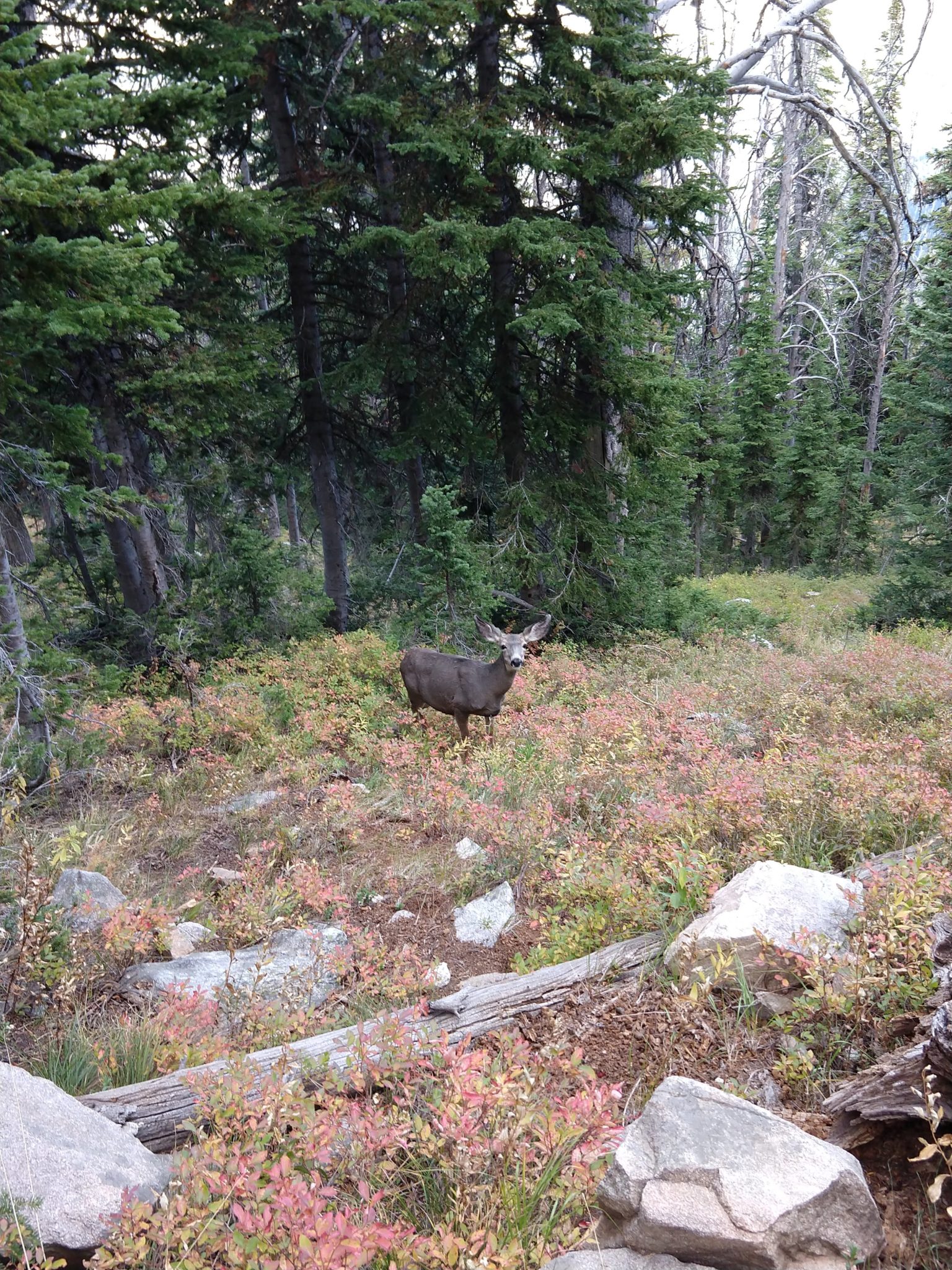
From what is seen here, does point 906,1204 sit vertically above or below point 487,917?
above

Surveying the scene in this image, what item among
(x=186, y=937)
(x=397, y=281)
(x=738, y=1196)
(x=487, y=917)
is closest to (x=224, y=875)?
(x=186, y=937)

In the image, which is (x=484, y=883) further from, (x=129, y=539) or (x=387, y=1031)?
(x=129, y=539)

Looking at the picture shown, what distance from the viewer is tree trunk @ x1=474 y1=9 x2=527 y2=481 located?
11.4 meters

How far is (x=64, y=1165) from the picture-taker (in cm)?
285

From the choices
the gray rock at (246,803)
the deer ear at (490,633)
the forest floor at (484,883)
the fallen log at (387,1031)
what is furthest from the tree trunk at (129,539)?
the fallen log at (387,1031)

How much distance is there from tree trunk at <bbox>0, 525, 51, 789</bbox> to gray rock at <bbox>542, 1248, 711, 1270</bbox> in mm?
5897

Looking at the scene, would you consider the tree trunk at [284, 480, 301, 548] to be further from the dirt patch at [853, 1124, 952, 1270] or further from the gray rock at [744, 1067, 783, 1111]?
the dirt patch at [853, 1124, 952, 1270]

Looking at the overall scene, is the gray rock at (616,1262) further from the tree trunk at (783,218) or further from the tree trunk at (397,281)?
the tree trunk at (783,218)

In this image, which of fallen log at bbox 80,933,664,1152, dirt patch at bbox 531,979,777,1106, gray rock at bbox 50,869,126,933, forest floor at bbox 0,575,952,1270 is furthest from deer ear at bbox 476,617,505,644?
dirt patch at bbox 531,979,777,1106

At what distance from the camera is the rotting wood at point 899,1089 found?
2740 mm

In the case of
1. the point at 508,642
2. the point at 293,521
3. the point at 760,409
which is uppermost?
the point at 760,409

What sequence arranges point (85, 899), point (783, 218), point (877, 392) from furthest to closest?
1. point (877, 392)
2. point (783, 218)
3. point (85, 899)

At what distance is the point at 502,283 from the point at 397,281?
254 cm

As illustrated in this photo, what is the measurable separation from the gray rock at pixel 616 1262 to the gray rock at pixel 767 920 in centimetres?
146
